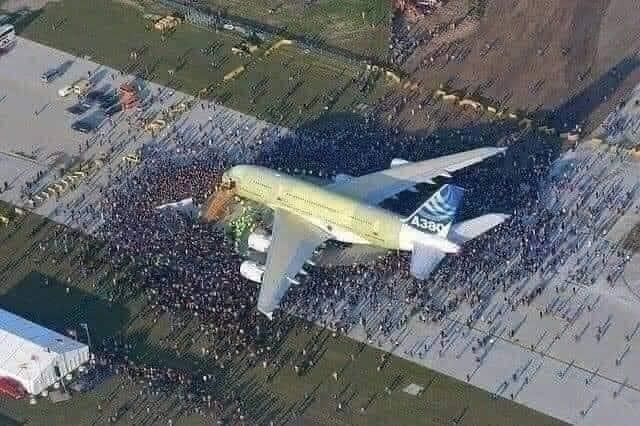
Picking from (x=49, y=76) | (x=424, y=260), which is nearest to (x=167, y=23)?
(x=49, y=76)

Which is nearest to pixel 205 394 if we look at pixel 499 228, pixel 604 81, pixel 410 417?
pixel 410 417

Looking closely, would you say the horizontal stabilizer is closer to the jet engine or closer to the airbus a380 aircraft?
the airbus a380 aircraft

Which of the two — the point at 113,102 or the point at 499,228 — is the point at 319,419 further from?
the point at 113,102

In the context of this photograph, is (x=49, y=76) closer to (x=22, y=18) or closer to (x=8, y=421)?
(x=22, y=18)

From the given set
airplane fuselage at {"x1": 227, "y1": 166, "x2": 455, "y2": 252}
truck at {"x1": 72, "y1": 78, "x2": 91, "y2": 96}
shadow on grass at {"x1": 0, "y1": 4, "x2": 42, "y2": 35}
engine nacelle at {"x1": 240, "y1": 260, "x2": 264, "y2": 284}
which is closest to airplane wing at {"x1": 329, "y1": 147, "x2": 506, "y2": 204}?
airplane fuselage at {"x1": 227, "y1": 166, "x2": 455, "y2": 252}

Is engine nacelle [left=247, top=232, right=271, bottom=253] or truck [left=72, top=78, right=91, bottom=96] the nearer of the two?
engine nacelle [left=247, top=232, right=271, bottom=253]

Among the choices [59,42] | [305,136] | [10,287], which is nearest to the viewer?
[10,287]
